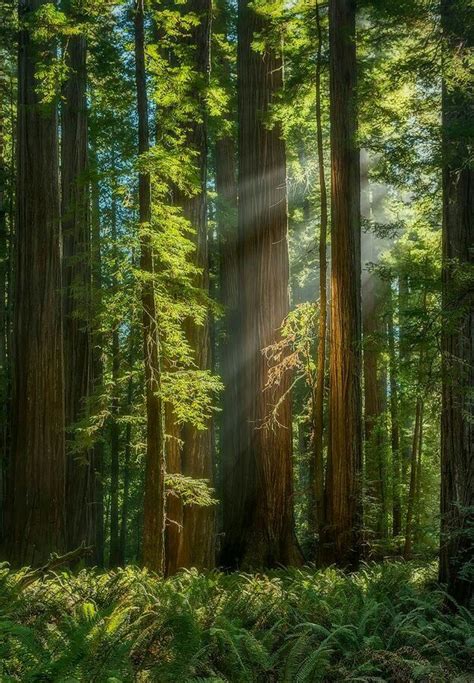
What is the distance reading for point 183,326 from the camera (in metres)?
9.87

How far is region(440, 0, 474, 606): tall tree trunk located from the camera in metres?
6.32

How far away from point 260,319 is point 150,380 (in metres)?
4.16

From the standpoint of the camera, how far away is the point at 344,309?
9391 millimetres

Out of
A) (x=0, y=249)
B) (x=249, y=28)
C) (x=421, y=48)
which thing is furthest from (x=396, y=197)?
(x=421, y=48)

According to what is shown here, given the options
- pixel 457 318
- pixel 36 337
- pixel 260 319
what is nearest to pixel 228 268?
pixel 260 319

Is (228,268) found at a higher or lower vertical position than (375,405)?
higher

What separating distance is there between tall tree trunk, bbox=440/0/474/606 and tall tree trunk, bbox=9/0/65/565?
4.75m

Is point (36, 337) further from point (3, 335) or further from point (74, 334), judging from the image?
point (3, 335)

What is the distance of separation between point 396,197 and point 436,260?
8.34 meters

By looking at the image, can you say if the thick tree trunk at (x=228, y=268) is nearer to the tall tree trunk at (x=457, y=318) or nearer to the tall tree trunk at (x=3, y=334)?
the tall tree trunk at (x=3, y=334)

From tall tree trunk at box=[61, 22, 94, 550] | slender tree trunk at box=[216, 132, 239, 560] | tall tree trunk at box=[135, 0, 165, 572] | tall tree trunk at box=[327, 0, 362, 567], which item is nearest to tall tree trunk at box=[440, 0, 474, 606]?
tall tree trunk at box=[327, 0, 362, 567]

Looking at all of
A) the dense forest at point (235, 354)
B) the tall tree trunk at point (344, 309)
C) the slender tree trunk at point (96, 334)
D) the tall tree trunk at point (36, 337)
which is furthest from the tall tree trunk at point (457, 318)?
the tall tree trunk at point (36, 337)

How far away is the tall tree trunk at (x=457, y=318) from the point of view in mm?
6320

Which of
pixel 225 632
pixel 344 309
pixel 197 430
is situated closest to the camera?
pixel 225 632
